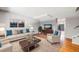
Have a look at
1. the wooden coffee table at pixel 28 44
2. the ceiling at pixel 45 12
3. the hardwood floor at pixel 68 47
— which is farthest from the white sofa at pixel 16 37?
the hardwood floor at pixel 68 47

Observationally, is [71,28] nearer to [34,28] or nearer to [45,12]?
[45,12]

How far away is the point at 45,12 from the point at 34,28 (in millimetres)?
390

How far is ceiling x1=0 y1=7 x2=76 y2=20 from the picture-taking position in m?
1.91

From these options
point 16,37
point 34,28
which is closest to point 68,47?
point 34,28

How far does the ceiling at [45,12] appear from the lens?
191 cm

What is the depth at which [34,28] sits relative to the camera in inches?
77.5

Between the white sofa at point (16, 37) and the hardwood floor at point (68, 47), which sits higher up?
the white sofa at point (16, 37)

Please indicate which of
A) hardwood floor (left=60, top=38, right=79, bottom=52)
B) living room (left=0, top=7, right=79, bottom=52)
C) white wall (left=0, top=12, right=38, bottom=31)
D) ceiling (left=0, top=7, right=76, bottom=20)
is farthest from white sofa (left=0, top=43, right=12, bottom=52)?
hardwood floor (left=60, top=38, right=79, bottom=52)

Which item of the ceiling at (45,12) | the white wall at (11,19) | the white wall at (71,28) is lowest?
the white wall at (71,28)

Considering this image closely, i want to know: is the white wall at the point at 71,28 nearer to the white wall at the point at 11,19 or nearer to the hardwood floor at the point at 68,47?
the hardwood floor at the point at 68,47
